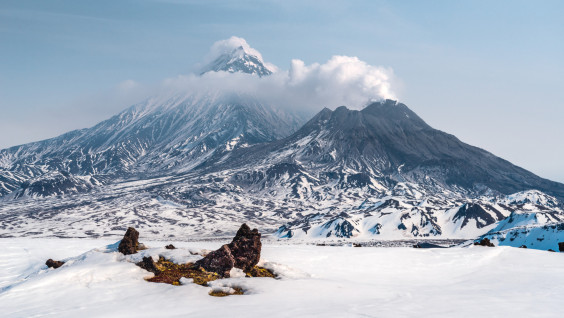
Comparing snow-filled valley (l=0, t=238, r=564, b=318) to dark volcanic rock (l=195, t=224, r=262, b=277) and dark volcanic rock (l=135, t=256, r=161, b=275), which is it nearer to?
dark volcanic rock (l=135, t=256, r=161, b=275)

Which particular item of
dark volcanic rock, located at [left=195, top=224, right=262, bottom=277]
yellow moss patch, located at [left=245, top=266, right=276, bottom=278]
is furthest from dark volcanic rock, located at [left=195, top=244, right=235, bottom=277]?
yellow moss patch, located at [left=245, top=266, right=276, bottom=278]

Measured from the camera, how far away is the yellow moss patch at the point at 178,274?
2236cm

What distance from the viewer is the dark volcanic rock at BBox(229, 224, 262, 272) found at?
25.4 metres

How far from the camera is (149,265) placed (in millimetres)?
24000

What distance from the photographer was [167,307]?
17.6 m

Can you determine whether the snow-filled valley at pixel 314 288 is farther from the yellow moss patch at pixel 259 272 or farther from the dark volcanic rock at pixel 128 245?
the yellow moss patch at pixel 259 272

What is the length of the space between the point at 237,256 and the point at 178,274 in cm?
410

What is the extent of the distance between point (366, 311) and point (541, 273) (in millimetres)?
17644

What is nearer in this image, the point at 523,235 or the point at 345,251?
the point at 345,251

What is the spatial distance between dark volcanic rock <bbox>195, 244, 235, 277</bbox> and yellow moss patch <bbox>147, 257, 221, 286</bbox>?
0.38m

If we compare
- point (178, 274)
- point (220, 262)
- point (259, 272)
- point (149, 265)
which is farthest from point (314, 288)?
point (149, 265)

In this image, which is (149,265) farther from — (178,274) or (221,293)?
(221,293)

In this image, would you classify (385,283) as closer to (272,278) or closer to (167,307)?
(272,278)

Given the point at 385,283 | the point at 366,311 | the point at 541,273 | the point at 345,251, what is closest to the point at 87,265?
the point at 366,311
